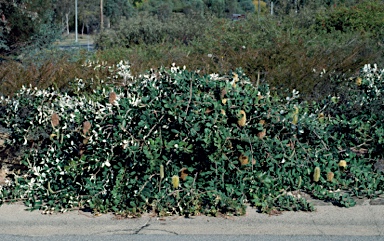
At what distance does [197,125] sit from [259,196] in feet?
3.07

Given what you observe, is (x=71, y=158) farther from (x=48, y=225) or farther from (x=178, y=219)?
(x=178, y=219)

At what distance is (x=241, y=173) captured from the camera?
587 centimetres

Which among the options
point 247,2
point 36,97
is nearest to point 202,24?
point 36,97

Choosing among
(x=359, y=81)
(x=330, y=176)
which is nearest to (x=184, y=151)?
(x=330, y=176)

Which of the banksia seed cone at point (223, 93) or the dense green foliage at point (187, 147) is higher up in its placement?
the banksia seed cone at point (223, 93)

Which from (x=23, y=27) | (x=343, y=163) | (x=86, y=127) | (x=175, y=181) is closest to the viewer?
(x=175, y=181)

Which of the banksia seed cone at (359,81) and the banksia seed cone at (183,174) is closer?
the banksia seed cone at (183,174)

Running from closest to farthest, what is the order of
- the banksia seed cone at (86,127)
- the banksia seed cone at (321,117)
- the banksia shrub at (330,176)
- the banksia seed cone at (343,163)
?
the banksia seed cone at (86,127) < the banksia shrub at (330,176) < the banksia seed cone at (343,163) < the banksia seed cone at (321,117)

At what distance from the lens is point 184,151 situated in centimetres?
583

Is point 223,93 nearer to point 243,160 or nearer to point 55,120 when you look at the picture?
point 243,160

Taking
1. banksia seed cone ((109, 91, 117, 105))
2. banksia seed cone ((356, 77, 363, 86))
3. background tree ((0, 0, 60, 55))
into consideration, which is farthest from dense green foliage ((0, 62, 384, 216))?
background tree ((0, 0, 60, 55))

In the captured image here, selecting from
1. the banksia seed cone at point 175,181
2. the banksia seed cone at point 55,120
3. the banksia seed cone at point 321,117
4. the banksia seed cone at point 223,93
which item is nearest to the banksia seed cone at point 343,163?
the banksia seed cone at point 321,117

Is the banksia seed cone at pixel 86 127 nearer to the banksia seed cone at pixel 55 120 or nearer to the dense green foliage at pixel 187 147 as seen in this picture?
the dense green foliage at pixel 187 147

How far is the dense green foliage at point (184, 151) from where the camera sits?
19.1 feet
